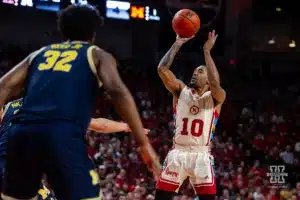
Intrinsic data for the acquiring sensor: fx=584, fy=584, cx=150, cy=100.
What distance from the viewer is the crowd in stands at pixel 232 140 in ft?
42.5

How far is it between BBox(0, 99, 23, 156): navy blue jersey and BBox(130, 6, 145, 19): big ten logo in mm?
15630

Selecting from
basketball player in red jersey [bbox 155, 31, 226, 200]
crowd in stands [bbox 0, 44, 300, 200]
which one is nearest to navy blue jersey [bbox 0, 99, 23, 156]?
basketball player in red jersey [bbox 155, 31, 226, 200]

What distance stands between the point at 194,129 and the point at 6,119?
2711 mm

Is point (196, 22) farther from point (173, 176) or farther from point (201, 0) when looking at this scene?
point (201, 0)

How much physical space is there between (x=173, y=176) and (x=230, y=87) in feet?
51.3

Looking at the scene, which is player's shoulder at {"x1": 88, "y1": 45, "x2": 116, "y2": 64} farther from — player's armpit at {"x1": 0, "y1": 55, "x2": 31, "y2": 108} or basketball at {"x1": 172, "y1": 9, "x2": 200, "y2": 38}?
basketball at {"x1": 172, "y1": 9, "x2": 200, "y2": 38}

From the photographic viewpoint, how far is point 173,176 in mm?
6570

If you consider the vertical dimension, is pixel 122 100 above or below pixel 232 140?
above

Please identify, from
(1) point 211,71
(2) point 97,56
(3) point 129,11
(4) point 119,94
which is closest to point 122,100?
(4) point 119,94

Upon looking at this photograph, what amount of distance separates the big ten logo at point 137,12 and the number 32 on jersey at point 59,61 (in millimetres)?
16628

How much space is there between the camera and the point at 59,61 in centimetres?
356

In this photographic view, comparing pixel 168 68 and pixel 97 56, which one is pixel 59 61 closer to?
pixel 97 56

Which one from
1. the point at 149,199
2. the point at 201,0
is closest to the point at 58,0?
the point at 201,0

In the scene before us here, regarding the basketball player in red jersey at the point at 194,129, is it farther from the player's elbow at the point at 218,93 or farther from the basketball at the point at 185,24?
the basketball at the point at 185,24
